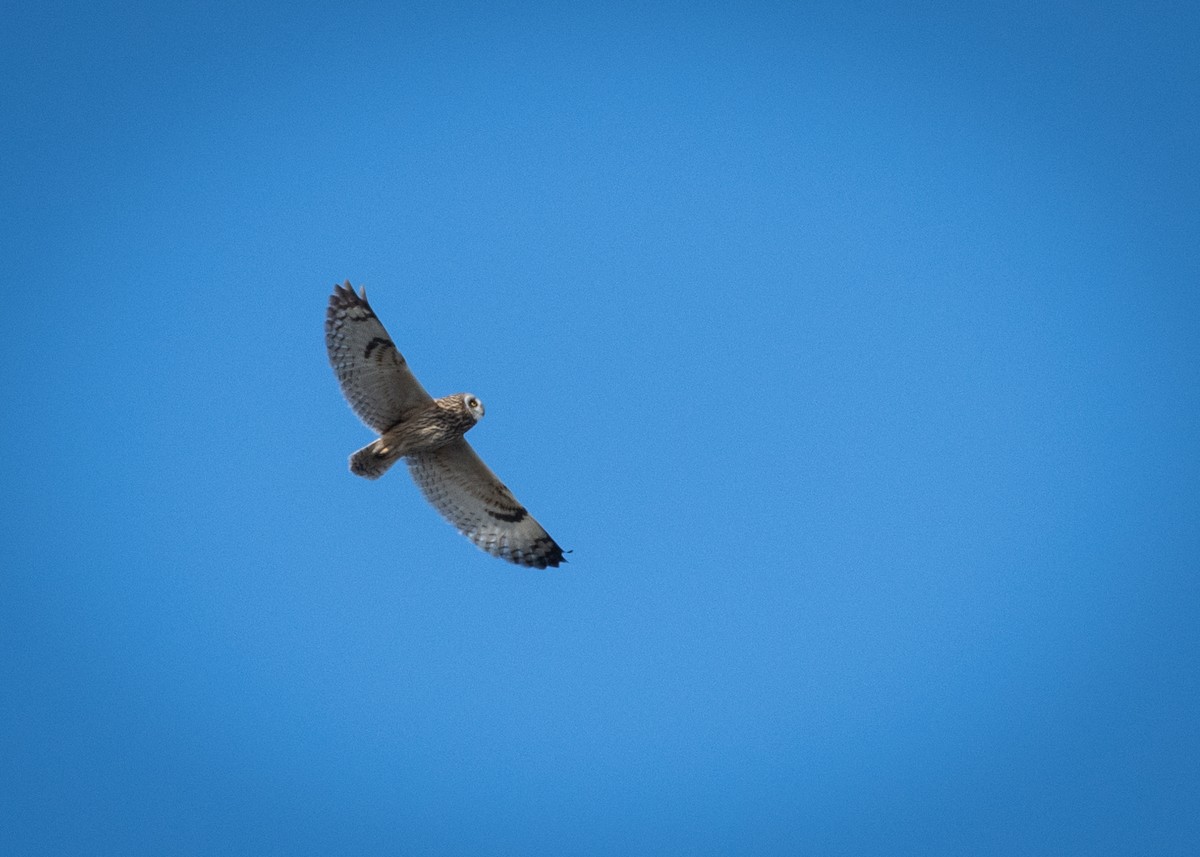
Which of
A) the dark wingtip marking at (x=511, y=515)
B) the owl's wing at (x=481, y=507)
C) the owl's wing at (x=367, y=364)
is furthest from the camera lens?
the dark wingtip marking at (x=511, y=515)

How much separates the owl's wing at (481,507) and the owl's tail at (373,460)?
0.52 metres

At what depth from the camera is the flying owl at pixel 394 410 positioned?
10070 millimetres

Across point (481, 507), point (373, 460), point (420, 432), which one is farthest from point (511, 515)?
point (373, 460)

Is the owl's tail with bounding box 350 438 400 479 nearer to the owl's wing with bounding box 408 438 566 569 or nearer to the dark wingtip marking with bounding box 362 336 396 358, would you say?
the owl's wing with bounding box 408 438 566 569

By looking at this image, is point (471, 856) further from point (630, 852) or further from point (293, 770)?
point (293, 770)

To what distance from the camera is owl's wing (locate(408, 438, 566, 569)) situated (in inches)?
432

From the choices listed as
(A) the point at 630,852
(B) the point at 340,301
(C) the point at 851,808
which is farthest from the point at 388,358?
(C) the point at 851,808

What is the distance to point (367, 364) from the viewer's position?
10172 millimetres

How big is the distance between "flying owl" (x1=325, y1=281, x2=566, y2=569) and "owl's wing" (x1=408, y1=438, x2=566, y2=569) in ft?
0.04

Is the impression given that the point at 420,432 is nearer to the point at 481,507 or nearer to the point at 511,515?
the point at 481,507

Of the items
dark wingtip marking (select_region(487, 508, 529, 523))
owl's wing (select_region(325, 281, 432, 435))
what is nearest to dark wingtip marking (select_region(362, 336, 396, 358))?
owl's wing (select_region(325, 281, 432, 435))

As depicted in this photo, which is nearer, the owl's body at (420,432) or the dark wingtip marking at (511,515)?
the owl's body at (420,432)

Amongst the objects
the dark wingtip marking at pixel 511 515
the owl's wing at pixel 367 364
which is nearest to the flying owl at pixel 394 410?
the owl's wing at pixel 367 364

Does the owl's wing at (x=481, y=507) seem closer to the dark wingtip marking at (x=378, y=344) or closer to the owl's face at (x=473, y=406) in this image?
the owl's face at (x=473, y=406)
